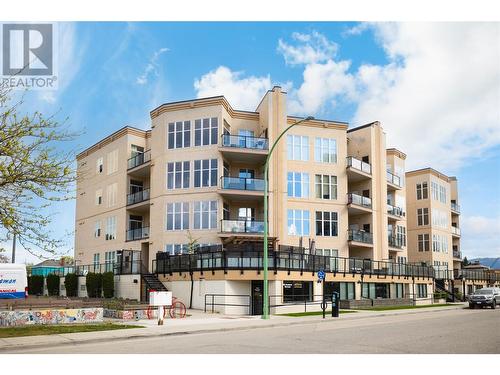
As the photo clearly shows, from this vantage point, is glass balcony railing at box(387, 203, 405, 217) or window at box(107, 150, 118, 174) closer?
window at box(107, 150, 118, 174)

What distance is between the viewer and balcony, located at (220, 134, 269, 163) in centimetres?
4183

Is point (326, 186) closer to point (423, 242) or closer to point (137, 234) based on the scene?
point (137, 234)

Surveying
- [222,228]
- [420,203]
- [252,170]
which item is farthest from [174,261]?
[420,203]

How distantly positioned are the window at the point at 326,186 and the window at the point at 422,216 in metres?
24.5

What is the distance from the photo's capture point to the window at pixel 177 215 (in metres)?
42.0

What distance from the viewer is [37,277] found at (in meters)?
48.5

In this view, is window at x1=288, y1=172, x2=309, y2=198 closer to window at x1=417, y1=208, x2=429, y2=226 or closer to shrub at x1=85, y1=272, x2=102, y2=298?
shrub at x1=85, y1=272, x2=102, y2=298

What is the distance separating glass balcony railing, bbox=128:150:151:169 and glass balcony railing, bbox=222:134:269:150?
7173 mm

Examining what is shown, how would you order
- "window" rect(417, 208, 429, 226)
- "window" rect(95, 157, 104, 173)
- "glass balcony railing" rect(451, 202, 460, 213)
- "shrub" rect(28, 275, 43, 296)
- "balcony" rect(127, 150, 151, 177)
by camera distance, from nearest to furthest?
1. "balcony" rect(127, 150, 151, 177)
2. "shrub" rect(28, 275, 43, 296)
3. "window" rect(95, 157, 104, 173)
4. "window" rect(417, 208, 429, 226)
5. "glass balcony railing" rect(451, 202, 460, 213)

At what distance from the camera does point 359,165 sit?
48344 millimetres

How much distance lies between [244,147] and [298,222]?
771 cm

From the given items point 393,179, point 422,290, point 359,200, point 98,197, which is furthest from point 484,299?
point 98,197

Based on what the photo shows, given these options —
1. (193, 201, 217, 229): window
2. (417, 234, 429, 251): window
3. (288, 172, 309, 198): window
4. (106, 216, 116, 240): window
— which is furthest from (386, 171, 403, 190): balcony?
(106, 216, 116, 240): window
